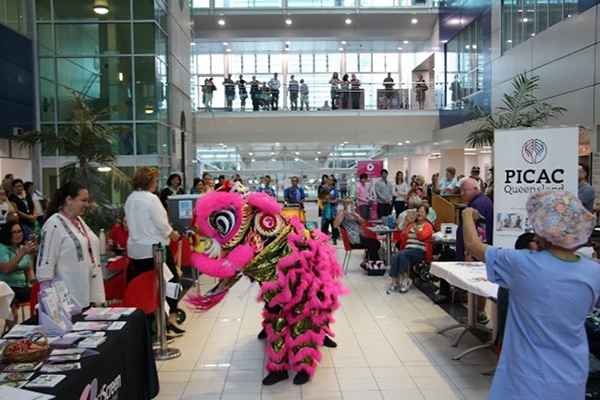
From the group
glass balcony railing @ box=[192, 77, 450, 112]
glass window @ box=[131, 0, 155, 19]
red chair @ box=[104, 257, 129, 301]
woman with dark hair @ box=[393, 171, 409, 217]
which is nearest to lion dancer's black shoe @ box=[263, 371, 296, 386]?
red chair @ box=[104, 257, 129, 301]

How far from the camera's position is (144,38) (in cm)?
1257

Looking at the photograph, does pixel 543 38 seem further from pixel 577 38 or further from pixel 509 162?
pixel 509 162

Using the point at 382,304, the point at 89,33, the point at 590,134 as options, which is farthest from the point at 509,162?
the point at 89,33

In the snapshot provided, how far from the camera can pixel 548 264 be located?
2107 mm

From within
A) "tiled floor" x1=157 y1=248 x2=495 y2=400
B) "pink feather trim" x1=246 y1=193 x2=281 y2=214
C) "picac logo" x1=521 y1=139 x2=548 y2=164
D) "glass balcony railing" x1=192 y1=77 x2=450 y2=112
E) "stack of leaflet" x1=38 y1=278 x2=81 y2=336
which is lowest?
"tiled floor" x1=157 y1=248 x2=495 y2=400

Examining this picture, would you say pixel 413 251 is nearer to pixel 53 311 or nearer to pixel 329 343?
pixel 329 343

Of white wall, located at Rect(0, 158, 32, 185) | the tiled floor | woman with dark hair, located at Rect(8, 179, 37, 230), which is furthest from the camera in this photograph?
white wall, located at Rect(0, 158, 32, 185)

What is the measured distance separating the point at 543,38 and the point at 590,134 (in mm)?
2908

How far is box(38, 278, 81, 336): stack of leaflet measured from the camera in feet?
9.12

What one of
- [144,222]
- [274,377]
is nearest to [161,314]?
[144,222]

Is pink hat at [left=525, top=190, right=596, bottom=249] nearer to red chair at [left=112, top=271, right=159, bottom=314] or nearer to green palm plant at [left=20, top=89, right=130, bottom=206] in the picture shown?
red chair at [left=112, top=271, right=159, bottom=314]

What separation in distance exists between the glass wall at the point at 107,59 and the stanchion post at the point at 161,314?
8145 mm

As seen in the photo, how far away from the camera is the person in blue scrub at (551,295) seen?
209 centimetres

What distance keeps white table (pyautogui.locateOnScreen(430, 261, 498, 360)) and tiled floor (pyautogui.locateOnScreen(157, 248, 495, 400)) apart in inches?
4.4
